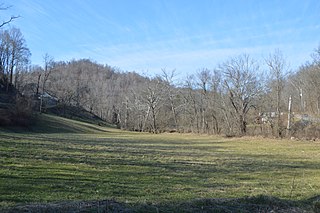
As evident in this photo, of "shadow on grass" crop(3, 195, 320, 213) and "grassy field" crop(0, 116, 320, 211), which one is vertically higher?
"shadow on grass" crop(3, 195, 320, 213)

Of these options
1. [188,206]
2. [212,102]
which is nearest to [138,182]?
[188,206]

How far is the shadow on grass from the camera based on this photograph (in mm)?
5391

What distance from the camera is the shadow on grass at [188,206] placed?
5391 millimetres

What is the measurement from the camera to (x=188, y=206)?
5.93 m

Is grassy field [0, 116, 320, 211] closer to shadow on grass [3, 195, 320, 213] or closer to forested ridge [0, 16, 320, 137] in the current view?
shadow on grass [3, 195, 320, 213]

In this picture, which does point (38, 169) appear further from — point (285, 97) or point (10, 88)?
point (10, 88)

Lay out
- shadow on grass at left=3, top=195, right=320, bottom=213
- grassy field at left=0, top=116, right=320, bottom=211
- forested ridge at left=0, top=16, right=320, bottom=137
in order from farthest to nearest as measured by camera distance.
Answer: forested ridge at left=0, top=16, right=320, bottom=137 < grassy field at left=0, top=116, right=320, bottom=211 < shadow on grass at left=3, top=195, right=320, bottom=213

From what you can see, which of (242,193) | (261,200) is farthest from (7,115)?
(261,200)

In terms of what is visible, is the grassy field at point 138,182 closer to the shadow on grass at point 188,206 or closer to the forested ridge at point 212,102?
the shadow on grass at point 188,206

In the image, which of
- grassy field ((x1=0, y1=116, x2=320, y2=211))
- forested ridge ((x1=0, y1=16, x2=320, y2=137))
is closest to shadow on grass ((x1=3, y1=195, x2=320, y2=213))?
grassy field ((x1=0, y1=116, x2=320, y2=211))

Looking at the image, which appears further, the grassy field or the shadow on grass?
the grassy field

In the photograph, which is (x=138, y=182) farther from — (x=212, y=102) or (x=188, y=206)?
(x=212, y=102)

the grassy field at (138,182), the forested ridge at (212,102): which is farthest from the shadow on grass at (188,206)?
the forested ridge at (212,102)

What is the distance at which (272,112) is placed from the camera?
2057 inches
